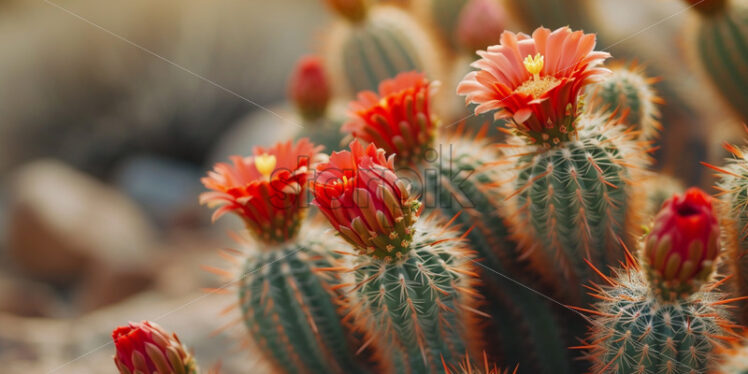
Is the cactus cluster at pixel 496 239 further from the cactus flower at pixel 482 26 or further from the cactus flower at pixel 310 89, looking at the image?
the cactus flower at pixel 310 89

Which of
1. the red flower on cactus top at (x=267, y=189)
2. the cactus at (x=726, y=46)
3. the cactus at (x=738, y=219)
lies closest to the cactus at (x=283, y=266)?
the red flower on cactus top at (x=267, y=189)

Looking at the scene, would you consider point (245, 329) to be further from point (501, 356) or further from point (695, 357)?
point (695, 357)

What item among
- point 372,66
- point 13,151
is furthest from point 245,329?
point 13,151

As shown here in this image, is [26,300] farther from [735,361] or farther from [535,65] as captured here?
[735,361]

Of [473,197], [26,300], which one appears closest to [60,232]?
[26,300]

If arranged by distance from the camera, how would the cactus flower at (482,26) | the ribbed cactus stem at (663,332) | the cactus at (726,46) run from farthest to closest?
1. the cactus flower at (482,26)
2. the cactus at (726,46)
3. the ribbed cactus stem at (663,332)
